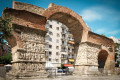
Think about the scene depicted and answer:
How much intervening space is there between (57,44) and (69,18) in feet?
65.1

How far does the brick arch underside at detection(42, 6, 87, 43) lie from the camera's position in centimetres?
880

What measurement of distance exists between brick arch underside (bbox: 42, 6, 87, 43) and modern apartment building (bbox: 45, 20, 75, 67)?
54.5 feet

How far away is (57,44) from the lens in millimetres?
29859

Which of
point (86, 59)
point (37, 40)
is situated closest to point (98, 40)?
point (86, 59)

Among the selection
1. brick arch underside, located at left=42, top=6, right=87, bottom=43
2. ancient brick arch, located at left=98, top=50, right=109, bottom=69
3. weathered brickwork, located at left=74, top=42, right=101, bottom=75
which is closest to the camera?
brick arch underside, located at left=42, top=6, right=87, bottom=43

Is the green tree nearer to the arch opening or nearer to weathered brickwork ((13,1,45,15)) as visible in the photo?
weathered brickwork ((13,1,45,15))

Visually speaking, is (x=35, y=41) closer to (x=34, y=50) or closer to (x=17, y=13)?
(x=34, y=50)

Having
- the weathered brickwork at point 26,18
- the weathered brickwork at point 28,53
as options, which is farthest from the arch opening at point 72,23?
the weathered brickwork at point 28,53

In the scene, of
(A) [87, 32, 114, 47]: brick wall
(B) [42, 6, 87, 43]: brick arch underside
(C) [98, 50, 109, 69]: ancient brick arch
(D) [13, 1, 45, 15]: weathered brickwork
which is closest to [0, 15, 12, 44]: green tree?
(D) [13, 1, 45, 15]: weathered brickwork

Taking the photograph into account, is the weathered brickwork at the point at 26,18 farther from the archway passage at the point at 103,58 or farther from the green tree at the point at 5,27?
the archway passage at the point at 103,58

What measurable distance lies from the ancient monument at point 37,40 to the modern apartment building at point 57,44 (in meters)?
17.0

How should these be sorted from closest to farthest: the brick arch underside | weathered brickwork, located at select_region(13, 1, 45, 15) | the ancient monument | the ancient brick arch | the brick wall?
the ancient monument, weathered brickwork, located at select_region(13, 1, 45, 15), the brick arch underside, the brick wall, the ancient brick arch

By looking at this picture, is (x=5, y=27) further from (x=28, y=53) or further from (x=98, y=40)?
(x=98, y=40)

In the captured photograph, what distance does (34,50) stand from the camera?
7.38 m
